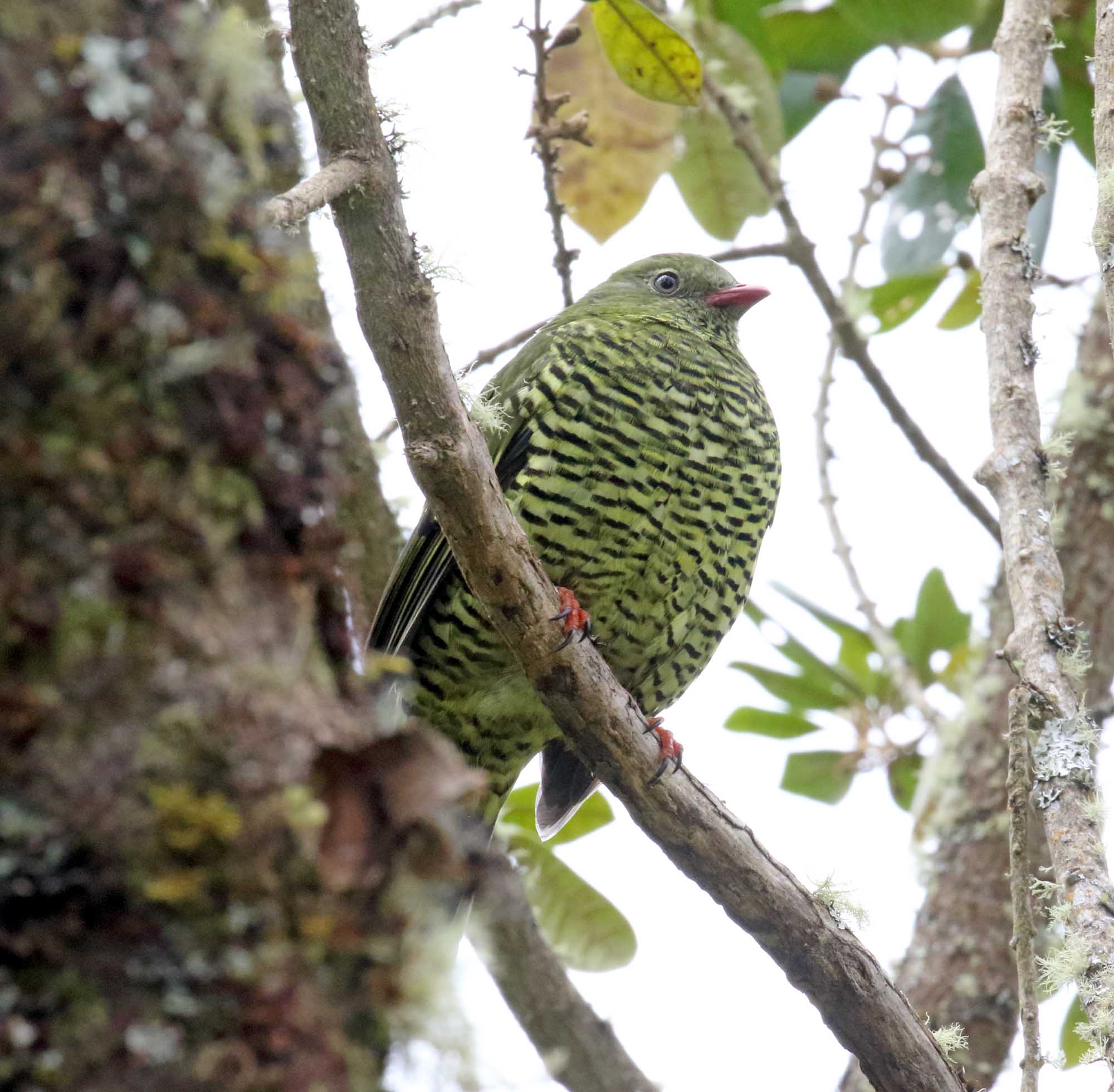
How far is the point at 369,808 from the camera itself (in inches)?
34.5

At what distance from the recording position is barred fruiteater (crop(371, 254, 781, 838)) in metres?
3.00

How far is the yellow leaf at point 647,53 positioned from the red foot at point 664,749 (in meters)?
1.51

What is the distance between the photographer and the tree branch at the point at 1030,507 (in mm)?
2141

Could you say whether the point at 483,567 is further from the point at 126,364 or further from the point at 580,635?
the point at 126,364

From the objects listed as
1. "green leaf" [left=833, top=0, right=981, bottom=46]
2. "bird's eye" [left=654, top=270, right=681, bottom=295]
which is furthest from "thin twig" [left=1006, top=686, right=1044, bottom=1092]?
"green leaf" [left=833, top=0, right=981, bottom=46]

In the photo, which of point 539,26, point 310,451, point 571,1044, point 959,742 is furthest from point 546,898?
point 310,451

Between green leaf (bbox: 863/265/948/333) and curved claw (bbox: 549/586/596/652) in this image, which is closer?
curved claw (bbox: 549/586/596/652)

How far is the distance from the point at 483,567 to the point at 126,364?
131 centimetres

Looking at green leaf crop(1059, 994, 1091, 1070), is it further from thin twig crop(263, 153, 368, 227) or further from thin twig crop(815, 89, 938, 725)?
thin twig crop(263, 153, 368, 227)

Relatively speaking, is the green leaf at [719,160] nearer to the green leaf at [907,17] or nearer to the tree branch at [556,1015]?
the green leaf at [907,17]

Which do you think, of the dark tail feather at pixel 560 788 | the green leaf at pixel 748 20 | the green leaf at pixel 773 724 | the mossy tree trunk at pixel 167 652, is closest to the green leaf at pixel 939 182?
the green leaf at pixel 748 20

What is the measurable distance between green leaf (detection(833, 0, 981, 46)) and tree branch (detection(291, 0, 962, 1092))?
7.71 feet

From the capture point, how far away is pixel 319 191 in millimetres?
1603

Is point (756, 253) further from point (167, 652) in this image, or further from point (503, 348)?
point (167, 652)
